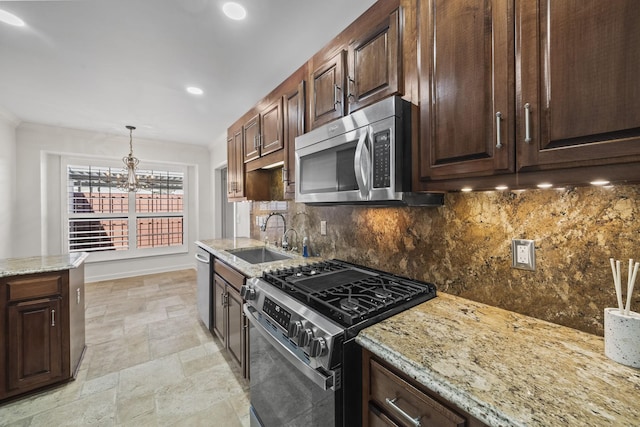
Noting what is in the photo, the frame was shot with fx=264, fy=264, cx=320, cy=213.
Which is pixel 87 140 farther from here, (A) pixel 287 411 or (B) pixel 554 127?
(B) pixel 554 127

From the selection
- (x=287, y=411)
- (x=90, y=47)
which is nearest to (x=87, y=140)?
(x=90, y=47)

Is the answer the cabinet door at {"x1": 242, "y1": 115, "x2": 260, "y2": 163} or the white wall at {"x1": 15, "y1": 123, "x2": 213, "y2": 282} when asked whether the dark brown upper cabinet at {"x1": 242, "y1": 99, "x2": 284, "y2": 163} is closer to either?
the cabinet door at {"x1": 242, "y1": 115, "x2": 260, "y2": 163}

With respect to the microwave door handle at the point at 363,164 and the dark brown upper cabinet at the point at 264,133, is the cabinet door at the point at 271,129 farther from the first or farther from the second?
the microwave door handle at the point at 363,164

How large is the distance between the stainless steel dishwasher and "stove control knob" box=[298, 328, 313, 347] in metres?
1.86

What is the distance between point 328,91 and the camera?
1.65 meters

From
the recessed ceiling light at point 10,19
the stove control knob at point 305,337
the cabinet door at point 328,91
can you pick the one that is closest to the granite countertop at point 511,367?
the stove control knob at point 305,337

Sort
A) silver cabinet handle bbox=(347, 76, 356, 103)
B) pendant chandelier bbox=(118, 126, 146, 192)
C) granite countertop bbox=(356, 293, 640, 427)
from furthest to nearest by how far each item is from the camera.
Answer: pendant chandelier bbox=(118, 126, 146, 192) < silver cabinet handle bbox=(347, 76, 356, 103) < granite countertop bbox=(356, 293, 640, 427)

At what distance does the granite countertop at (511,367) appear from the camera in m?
0.60

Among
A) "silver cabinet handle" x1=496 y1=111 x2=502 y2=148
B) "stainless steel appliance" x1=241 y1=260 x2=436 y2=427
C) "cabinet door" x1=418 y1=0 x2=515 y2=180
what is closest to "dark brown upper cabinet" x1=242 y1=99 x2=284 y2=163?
"stainless steel appliance" x1=241 y1=260 x2=436 y2=427

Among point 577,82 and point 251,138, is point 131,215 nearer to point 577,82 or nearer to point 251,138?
point 251,138

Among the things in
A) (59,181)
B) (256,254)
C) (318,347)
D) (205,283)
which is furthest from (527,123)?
(59,181)

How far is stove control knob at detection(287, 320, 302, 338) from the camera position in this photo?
1.09 meters

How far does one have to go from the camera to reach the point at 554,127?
0.78 metres

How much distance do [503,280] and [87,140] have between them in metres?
6.12
